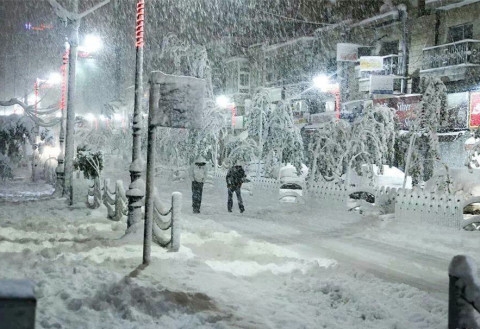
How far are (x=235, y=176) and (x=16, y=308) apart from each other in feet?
45.1

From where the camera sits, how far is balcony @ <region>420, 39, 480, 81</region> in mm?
27469

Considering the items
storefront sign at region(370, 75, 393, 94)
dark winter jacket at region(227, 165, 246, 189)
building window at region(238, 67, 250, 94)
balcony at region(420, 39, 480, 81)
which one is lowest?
dark winter jacket at region(227, 165, 246, 189)

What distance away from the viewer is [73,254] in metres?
9.13

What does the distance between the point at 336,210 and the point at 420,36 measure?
1845 cm

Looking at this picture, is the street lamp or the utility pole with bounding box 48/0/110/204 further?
the street lamp

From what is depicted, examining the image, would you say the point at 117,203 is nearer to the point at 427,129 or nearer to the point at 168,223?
the point at 168,223

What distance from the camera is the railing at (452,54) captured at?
2748 centimetres

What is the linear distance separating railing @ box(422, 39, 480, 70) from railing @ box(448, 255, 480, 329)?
25044 mm

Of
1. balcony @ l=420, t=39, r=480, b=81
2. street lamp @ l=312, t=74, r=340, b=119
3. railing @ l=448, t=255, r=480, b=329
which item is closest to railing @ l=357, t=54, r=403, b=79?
balcony @ l=420, t=39, r=480, b=81

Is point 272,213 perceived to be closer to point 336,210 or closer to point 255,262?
point 336,210

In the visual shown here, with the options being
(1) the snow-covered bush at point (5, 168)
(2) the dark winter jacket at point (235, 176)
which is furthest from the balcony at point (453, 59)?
(1) the snow-covered bush at point (5, 168)

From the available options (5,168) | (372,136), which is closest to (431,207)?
(372,136)

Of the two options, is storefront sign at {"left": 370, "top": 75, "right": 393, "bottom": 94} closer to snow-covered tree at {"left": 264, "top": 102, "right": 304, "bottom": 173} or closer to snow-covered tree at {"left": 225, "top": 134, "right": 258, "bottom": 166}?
snow-covered tree at {"left": 264, "top": 102, "right": 304, "bottom": 173}

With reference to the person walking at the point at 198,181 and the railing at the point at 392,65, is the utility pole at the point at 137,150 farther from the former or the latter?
the railing at the point at 392,65
